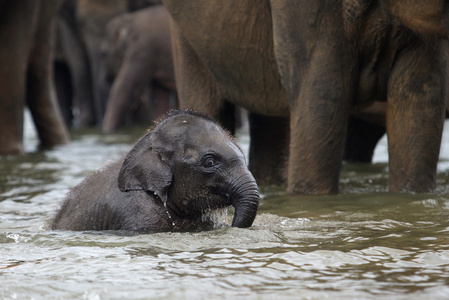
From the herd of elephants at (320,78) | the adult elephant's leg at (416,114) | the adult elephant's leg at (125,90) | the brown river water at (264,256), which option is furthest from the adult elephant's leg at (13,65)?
the adult elephant's leg at (125,90)

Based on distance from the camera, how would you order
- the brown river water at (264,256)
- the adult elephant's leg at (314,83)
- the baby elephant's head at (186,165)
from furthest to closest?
the adult elephant's leg at (314,83), the baby elephant's head at (186,165), the brown river water at (264,256)

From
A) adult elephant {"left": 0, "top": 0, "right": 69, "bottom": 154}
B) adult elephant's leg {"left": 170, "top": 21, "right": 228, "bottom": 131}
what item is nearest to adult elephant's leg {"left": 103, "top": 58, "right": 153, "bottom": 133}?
adult elephant {"left": 0, "top": 0, "right": 69, "bottom": 154}

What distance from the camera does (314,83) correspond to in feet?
19.6

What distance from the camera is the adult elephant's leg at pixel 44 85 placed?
12.4 metres

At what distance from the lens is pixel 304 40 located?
5992 millimetres

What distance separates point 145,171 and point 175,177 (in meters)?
0.15

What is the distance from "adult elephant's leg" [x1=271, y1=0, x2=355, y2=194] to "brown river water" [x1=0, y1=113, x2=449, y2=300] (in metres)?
0.19

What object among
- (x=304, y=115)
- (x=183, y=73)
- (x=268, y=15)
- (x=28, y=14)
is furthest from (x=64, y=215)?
(x=28, y=14)

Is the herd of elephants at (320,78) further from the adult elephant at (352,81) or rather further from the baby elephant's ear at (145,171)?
the baby elephant's ear at (145,171)

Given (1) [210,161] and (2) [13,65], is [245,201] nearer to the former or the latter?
(1) [210,161]

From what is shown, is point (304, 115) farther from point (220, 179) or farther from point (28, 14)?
point (28, 14)

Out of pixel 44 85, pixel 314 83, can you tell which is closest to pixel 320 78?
pixel 314 83

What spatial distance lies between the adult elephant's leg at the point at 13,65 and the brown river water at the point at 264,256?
498 centimetres

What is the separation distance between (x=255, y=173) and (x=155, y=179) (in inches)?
125
